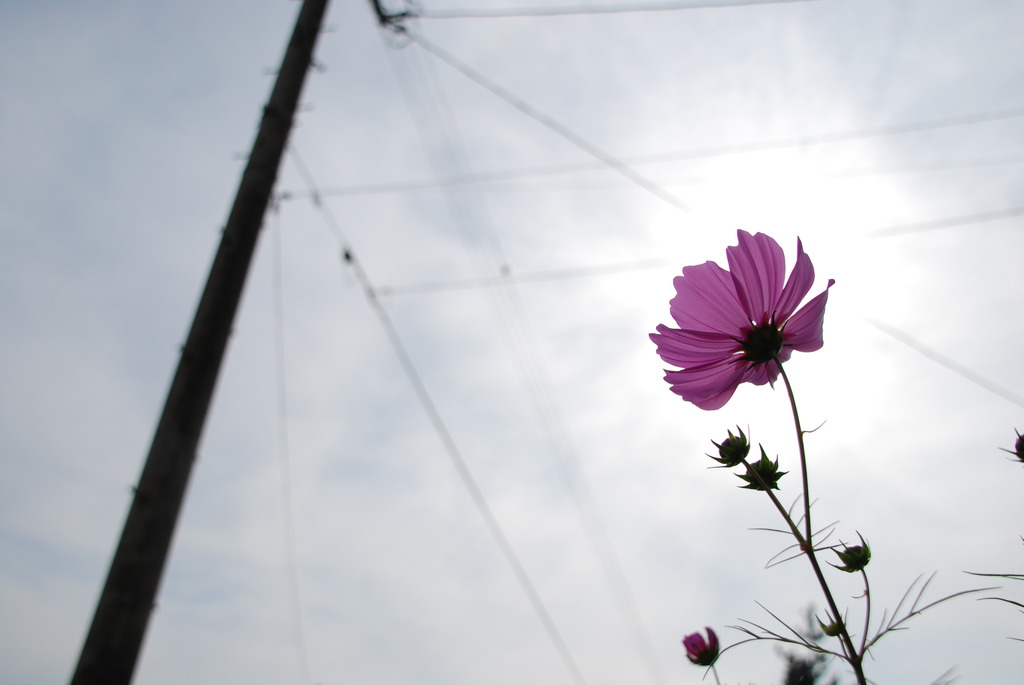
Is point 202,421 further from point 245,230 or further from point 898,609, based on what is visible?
point 898,609

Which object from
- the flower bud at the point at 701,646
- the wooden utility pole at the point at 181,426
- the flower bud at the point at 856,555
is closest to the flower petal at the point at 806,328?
the flower bud at the point at 856,555

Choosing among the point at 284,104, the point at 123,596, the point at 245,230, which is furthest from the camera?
the point at 284,104

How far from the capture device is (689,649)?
59 centimetres

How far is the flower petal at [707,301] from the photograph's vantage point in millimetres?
428

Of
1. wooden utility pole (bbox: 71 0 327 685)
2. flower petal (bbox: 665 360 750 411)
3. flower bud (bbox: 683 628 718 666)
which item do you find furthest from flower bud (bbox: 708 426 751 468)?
wooden utility pole (bbox: 71 0 327 685)

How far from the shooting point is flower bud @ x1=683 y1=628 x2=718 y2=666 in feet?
1.90

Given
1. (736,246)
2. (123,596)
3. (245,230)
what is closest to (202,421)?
(123,596)

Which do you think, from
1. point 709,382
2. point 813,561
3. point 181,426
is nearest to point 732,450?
point 709,382

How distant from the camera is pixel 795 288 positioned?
418 millimetres

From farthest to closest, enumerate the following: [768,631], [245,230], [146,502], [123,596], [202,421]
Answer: [245,230] → [202,421] → [146,502] → [123,596] → [768,631]

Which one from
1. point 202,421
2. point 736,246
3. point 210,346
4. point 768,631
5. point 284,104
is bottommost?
point 768,631

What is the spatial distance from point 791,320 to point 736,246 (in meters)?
0.07

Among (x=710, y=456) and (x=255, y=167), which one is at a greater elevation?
(x=255, y=167)

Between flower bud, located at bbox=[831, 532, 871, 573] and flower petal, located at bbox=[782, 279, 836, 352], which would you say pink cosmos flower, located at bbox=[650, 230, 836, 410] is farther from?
flower bud, located at bbox=[831, 532, 871, 573]
